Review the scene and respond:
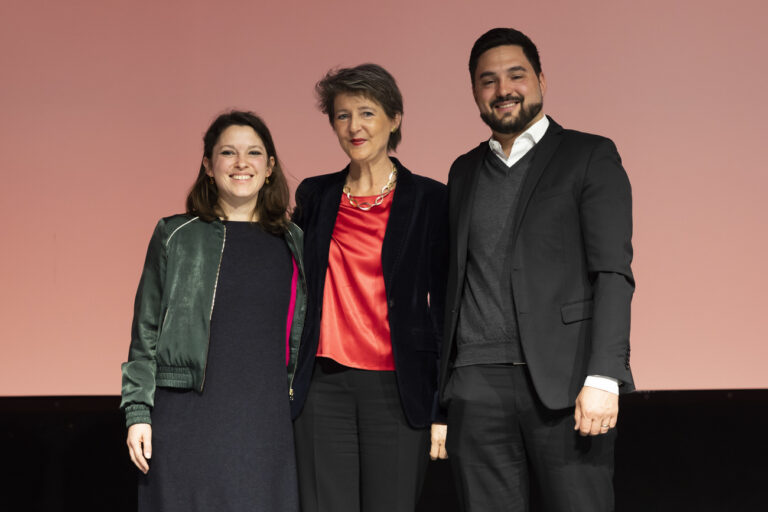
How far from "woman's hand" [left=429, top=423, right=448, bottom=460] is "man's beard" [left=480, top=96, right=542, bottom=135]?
0.73 m

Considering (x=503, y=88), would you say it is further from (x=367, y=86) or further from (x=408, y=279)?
(x=408, y=279)

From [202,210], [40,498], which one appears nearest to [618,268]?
[202,210]

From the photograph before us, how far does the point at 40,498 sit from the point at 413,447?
67.0 inches

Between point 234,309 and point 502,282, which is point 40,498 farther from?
point 502,282

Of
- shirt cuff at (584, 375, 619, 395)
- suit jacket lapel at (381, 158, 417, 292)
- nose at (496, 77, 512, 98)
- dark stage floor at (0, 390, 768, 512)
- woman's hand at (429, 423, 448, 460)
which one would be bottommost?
dark stage floor at (0, 390, 768, 512)

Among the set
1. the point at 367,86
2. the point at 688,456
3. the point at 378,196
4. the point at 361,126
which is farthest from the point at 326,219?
the point at 688,456

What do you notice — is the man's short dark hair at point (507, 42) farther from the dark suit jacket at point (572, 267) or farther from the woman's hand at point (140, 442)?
the woman's hand at point (140, 442)

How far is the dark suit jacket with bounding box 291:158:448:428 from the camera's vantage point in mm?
1990

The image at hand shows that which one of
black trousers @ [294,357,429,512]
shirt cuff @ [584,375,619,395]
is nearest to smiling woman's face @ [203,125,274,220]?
black trousers @ [294,357,429,512]

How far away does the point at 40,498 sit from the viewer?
298 cm

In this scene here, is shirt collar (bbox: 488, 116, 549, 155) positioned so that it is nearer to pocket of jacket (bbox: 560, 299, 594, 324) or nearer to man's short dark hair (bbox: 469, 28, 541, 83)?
man's short dark hair (bbox: 469, 28, 541, 83)

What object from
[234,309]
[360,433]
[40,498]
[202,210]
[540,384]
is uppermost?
[202,210]

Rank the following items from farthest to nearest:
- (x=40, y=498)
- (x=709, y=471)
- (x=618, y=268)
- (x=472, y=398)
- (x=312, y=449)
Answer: (x=40, y=498) < (x=709, y=471) < (x=312, y=449) < (x=472, y=398) < (x=618, y=268)

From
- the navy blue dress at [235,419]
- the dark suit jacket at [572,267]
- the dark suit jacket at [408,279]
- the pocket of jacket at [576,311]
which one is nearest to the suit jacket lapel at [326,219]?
the dark suit jacket at [408,279]
